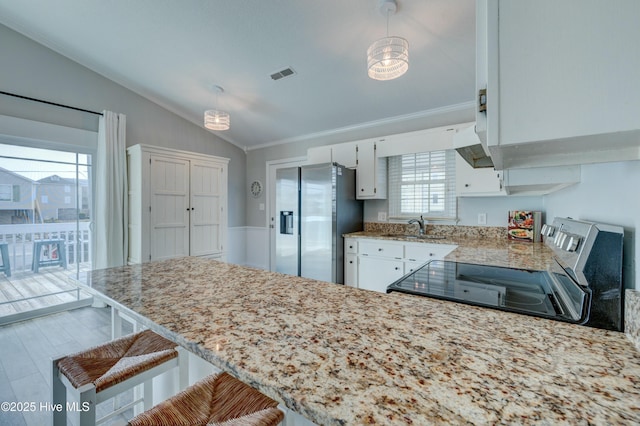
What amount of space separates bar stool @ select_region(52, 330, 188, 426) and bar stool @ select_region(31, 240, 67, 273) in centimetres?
323

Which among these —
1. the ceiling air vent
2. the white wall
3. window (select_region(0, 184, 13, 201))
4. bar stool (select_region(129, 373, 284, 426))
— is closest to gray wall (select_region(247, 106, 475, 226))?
the ceiling air vent

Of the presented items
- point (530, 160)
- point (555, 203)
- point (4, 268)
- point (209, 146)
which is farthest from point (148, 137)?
point (555, 203)

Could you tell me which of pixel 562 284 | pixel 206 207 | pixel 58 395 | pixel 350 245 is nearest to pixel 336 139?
pixel 350 245

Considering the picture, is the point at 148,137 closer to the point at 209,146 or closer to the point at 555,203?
the point at 209,146

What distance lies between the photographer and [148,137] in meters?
3.97

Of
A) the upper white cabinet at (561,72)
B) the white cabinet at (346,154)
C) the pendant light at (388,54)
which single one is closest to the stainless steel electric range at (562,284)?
the upper white cabinet at (561,72)

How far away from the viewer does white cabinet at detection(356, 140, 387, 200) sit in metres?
3.51

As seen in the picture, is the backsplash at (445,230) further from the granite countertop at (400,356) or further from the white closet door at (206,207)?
the granite countertop at (400,356)

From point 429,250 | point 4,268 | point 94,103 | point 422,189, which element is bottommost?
point 4,268

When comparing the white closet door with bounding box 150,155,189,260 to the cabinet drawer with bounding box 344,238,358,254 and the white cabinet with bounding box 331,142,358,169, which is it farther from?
the cabinet drawer with bounding box 344,238,358,254

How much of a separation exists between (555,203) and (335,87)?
Answer: 7.66 feet

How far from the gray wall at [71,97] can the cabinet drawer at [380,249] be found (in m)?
3.24

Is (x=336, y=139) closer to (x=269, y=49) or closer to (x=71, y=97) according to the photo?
(x=269, y=49)

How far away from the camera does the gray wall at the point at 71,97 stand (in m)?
2.95
